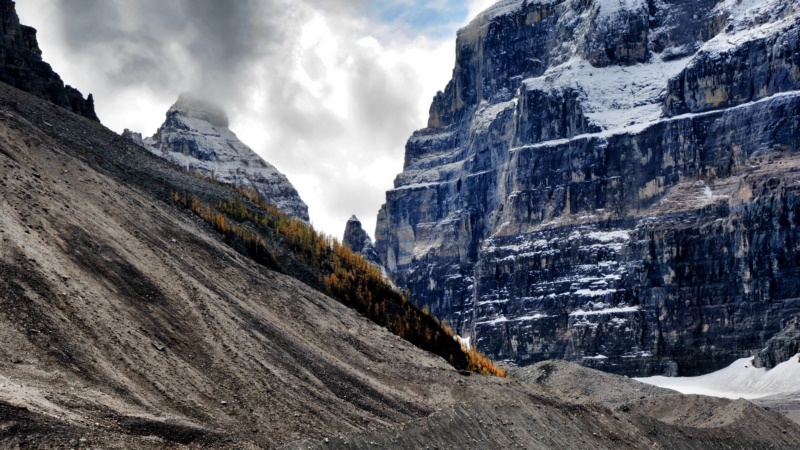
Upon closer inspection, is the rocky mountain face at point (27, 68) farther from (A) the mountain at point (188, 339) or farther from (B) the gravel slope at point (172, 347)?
(B) the gravel slope at point (172, 347)

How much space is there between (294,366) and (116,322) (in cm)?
1179

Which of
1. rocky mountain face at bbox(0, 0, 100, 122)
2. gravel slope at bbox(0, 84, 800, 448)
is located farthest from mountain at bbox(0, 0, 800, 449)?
rocky mountain face at bbox(0, 0, 100, 122)

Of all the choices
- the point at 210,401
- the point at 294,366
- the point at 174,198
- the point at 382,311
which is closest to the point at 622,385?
the point at 382,311

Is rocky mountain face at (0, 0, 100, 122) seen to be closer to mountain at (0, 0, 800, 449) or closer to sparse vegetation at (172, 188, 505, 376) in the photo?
mountain at (0, 0, 800, 449)

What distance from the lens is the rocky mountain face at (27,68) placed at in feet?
299

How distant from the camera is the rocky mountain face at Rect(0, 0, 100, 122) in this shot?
91.1m

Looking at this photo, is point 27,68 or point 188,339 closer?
point 188,339

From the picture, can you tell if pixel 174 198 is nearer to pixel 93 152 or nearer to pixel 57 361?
pixel 93 152

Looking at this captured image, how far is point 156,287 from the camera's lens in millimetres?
63281

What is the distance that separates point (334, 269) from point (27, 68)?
28.6 m

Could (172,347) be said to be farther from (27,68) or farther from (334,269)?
(27,68)

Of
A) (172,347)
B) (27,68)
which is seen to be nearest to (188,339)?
(172,347)

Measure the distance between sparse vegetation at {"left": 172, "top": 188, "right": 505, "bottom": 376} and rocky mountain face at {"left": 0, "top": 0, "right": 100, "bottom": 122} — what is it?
15.2 meters

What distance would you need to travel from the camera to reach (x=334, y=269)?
89.3 m
